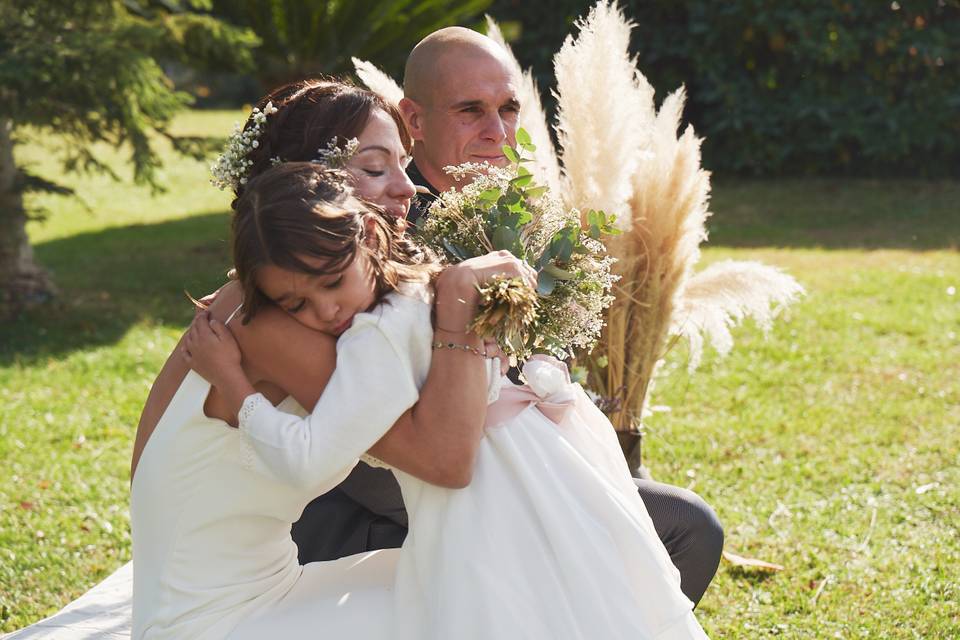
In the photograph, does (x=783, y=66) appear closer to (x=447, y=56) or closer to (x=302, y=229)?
(x=447, y=56)

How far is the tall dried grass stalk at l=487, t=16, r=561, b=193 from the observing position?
3289mm

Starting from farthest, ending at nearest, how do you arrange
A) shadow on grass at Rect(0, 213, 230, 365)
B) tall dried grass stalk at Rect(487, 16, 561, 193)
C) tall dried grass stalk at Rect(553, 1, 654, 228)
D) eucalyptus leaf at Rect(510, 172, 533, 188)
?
1. shadow on grass at Rect(0, 213, 230, 365)
2. tall dried grass stalk at Rect(487, 16, 561, 193)
3. tall dried grass stalk at Rect(553, 1, 654, 228)
4. eucalyptus leaf at Rect(510, 172, 533, 188)

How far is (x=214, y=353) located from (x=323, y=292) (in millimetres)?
261

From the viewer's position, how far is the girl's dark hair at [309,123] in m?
2.34

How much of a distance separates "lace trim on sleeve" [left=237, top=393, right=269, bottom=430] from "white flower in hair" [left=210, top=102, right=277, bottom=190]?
23.0 inches

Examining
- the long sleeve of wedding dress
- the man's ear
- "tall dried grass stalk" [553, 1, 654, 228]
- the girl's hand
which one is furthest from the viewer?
the man's ear

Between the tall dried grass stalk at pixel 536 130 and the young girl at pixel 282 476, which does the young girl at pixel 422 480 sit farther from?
A: the tall dried grass stalk at pixel 536 130

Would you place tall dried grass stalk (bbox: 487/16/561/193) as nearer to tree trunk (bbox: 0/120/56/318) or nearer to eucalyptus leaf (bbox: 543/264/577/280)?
eucalyptus leaf (bbox: 543/264/577/280)

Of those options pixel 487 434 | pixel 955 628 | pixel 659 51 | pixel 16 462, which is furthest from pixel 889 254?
pixel 487 434

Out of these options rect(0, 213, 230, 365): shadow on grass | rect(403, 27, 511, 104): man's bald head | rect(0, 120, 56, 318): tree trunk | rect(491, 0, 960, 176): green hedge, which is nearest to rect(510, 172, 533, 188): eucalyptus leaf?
rect(403, 27, 511, 104): man's bald head

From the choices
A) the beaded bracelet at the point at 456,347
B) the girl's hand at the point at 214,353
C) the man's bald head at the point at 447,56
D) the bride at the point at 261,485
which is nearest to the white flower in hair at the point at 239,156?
the bride at the point at 261,485

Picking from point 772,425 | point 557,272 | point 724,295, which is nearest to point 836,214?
point 772,425

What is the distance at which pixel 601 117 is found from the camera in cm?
318

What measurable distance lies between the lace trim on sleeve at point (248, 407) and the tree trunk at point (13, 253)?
5242 mm
